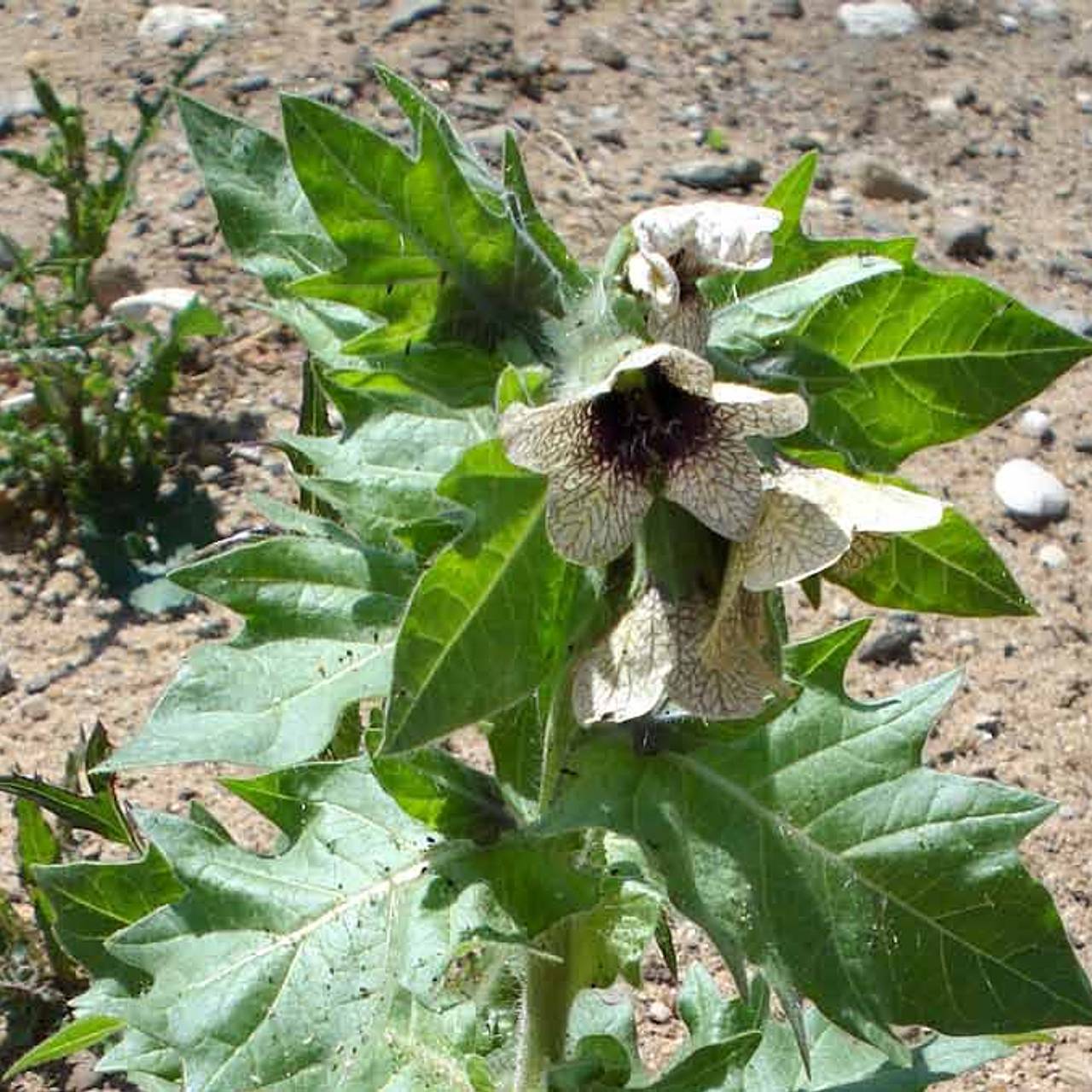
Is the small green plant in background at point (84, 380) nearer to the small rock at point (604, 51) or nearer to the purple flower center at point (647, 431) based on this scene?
the small rock at point (604, 51)

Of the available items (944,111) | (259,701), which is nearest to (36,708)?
(259,701)

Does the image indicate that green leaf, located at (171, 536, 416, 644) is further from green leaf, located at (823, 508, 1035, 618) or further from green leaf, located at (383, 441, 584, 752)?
green leaf, located at (823, 508, 1035, 618)

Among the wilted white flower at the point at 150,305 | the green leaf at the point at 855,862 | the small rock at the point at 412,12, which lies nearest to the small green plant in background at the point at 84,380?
the wilted white flower at the point at 150,305

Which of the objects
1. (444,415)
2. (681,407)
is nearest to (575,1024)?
(444,415)

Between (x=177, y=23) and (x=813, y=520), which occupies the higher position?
(x=813, y=520)

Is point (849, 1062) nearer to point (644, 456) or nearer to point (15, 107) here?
point (644, 456)

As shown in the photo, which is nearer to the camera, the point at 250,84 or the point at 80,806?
the point at 80,806

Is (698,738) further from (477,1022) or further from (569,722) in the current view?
(477,1022)
